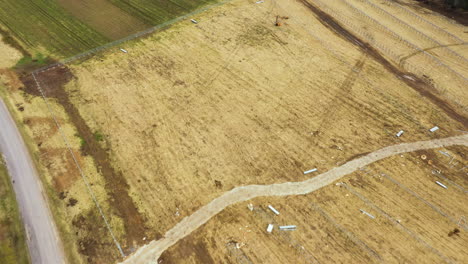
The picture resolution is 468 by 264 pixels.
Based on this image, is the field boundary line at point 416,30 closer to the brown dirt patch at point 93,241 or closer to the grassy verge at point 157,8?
the grassy verge at point 157,8

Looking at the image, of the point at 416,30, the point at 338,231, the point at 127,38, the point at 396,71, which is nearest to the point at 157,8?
the point at 127,38

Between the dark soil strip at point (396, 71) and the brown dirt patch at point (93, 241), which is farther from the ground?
the dark soil strip at point (396, 71)

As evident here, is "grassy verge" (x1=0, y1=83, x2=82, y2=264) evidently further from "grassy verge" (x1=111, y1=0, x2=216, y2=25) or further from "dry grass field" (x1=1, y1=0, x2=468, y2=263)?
"grassy verge" (x1=111, y1=0, x2=216, y2=25)

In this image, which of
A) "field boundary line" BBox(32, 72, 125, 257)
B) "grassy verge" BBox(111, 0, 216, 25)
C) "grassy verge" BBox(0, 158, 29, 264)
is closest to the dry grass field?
"field boundary line" BBox(32, 72, 125, 257)

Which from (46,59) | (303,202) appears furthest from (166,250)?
(46,59)

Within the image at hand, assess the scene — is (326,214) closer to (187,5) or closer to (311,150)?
(311,150)

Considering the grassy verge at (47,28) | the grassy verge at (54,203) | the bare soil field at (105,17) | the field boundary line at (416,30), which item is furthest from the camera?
the bare soil field at (105,17)

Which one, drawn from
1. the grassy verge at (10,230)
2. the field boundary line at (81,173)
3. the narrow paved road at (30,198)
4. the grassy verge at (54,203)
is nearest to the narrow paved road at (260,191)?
the field boundary line at (81,173)
